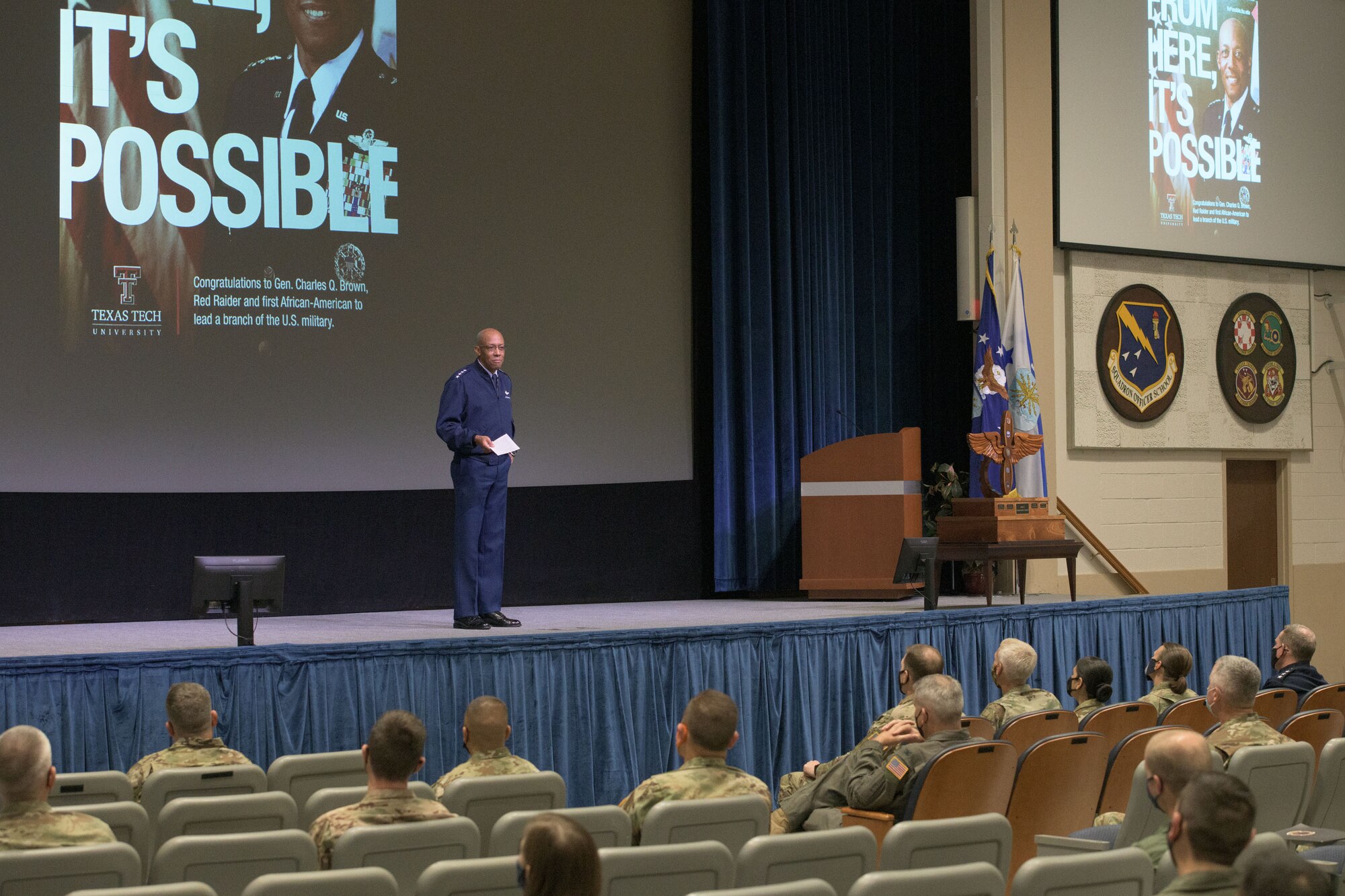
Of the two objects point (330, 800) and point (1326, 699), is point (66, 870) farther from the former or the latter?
point (1326, 699)

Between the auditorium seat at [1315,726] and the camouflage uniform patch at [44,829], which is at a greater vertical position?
the camouflage uniform patch at [44,829]

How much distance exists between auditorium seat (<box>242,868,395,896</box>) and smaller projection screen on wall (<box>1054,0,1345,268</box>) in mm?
9580

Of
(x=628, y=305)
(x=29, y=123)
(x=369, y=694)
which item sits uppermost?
(x=29, y=123)

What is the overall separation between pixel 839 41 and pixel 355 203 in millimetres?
4112

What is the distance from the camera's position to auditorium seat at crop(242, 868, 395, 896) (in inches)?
90.5

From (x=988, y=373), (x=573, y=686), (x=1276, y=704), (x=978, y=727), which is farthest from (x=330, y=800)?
(x=988, y=373)

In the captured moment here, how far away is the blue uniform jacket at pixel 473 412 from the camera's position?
6.96m

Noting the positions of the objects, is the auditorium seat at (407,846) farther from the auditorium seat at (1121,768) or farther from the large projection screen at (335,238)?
the large projection screen at (335,238)

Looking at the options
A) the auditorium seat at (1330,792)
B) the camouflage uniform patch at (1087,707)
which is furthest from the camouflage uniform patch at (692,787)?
the camouflage uniform patch at (1087,707)

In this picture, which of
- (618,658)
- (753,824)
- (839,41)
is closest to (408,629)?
(618,658)

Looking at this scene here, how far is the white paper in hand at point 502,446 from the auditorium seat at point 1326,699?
3.65m

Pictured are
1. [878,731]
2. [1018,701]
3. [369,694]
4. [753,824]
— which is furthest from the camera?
[369,694]

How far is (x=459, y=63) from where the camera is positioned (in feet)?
30.1

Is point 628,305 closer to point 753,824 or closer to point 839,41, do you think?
point 839,41
